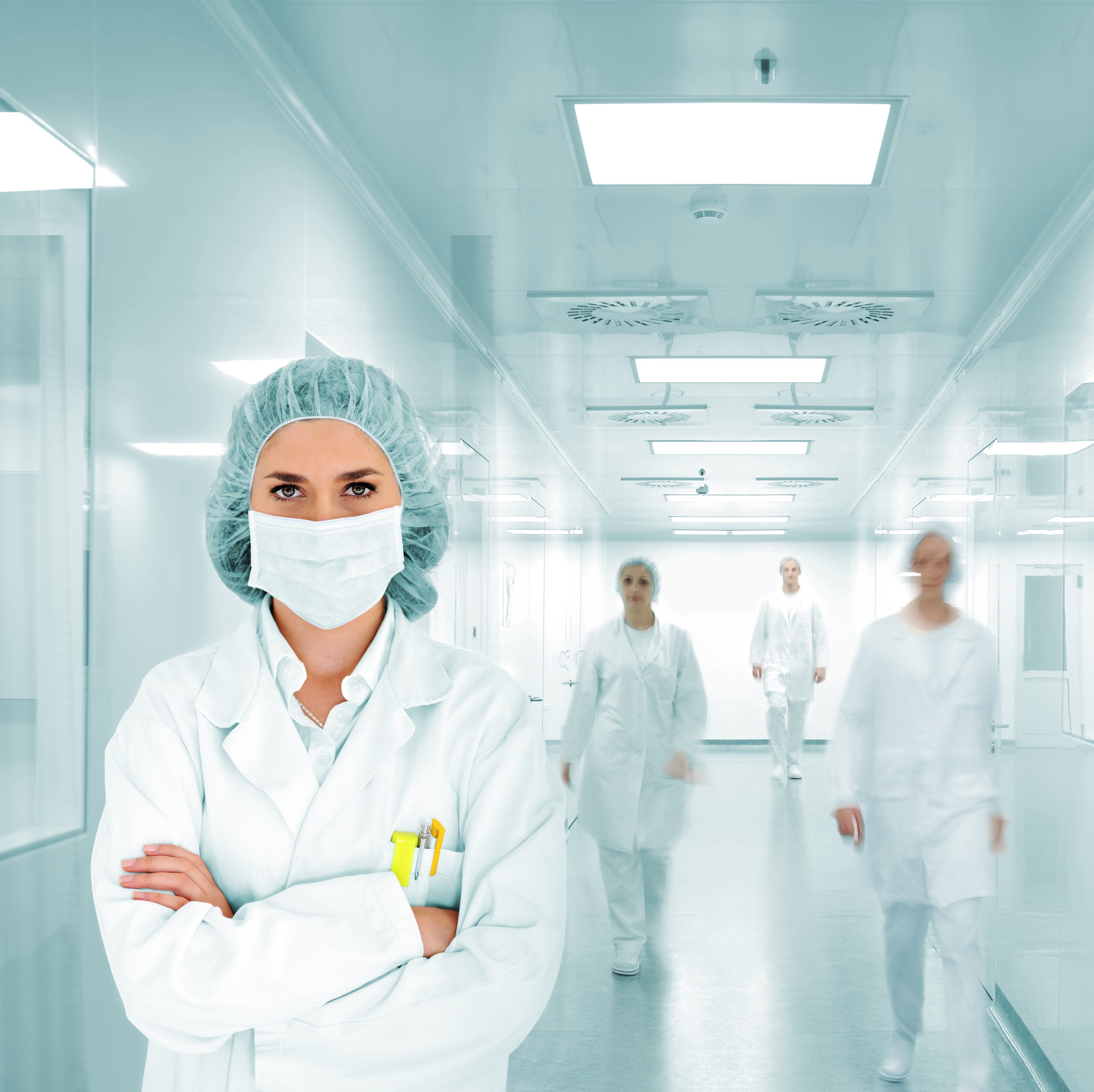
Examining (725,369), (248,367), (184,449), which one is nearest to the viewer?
(184,449)

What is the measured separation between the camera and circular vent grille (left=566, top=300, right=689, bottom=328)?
3881 millimetres

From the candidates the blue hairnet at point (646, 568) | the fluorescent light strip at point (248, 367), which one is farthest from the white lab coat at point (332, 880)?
the blue hairnet at point (646, 568)

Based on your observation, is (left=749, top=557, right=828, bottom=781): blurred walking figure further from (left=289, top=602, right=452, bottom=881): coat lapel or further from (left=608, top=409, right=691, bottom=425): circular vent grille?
(left=289, top=602, right=452, bottom=881): coat lapel

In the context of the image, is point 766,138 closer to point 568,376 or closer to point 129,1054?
point 568,376

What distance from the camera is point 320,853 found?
1.24 m

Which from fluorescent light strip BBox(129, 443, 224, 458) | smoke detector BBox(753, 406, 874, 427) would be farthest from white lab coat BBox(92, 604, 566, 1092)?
smoke detector BBox(753, 406, 874, 427)

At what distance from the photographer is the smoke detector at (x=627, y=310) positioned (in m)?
3.84

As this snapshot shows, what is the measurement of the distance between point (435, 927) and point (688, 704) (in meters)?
2.93

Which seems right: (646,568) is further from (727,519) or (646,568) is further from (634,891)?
(634,891)

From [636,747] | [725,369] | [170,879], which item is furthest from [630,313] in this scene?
[170,879]

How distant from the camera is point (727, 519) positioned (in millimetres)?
4781

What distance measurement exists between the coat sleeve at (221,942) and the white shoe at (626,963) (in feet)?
9.80

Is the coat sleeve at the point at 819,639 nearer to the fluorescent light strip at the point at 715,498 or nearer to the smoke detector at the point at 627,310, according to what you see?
the fluorescent light strip at the point at 715,498

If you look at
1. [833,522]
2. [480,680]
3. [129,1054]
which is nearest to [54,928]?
[129,1054]
